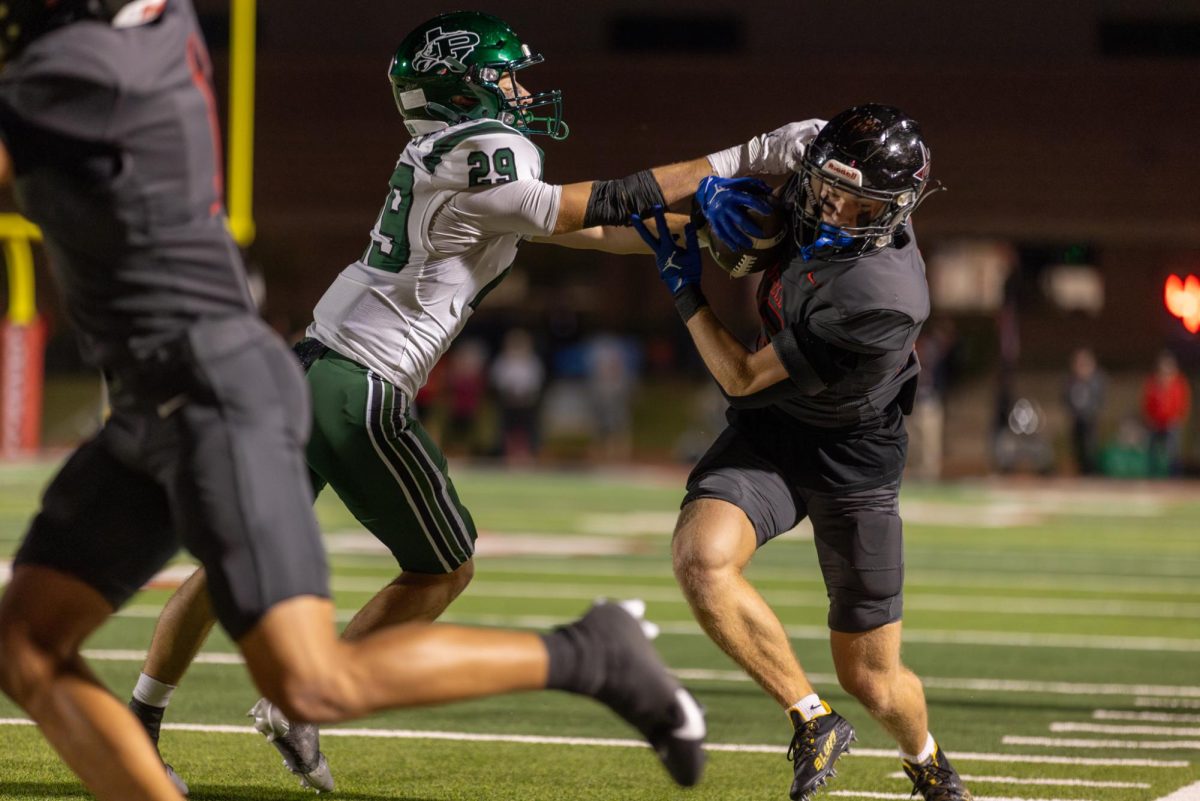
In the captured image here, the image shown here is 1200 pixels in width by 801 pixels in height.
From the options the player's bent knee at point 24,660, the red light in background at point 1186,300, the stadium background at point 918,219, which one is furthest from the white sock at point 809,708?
the stadium background at point 918,219

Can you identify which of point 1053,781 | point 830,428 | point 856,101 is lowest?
point 856,101

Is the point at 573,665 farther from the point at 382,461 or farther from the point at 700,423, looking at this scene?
the point at 700,423

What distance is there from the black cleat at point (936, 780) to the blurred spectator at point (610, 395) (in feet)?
54.9

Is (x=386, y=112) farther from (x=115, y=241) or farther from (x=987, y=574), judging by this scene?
(x=115, y=241)

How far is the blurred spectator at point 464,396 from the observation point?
20.5 metres

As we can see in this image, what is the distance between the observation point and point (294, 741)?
13.8ft

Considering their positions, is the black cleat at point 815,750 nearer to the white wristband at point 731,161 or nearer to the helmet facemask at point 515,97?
the white wristband at point 731,161

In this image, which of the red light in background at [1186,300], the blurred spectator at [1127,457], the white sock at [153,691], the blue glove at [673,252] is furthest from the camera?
the blurred spectator at [1127,457]

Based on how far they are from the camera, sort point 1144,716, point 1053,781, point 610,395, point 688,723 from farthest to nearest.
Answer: point 610,395 → point 1144,716 → point 1053,781 → point 688,723

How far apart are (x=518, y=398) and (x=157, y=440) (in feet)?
57.8

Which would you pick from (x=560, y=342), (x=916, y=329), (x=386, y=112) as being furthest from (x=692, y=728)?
(x=560, y=342)

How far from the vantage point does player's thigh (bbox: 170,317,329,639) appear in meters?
2.84

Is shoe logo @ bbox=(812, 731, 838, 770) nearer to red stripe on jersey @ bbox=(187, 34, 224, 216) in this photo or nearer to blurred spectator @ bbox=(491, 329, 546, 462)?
red stripe on jersey @ bbox=(187, 34, 224, 216)

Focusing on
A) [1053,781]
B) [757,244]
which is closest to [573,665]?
[757,244]
